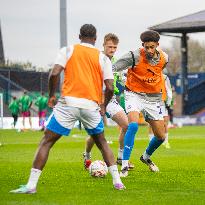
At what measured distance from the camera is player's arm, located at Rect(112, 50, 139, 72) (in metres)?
13.1

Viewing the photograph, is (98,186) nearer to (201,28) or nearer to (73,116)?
(73,116)

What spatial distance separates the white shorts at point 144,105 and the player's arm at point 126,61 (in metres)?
0.67

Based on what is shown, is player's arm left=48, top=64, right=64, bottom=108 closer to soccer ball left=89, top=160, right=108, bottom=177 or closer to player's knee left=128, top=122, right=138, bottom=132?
soccer ball left=89, top=160, right=108, bottom=177

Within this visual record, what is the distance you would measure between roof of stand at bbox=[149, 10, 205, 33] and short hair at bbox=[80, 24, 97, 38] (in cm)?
4391

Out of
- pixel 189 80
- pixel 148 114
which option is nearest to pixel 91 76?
→ pixel 148 114

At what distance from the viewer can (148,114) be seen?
1387 cm

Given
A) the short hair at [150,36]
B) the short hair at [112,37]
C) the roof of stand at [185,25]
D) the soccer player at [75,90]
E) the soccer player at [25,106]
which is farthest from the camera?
the roof of stand at [185,25]

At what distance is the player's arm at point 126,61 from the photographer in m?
13.1

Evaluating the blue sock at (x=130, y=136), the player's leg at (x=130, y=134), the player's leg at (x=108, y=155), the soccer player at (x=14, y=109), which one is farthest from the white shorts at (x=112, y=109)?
the soccer player at (x=14, y=109)

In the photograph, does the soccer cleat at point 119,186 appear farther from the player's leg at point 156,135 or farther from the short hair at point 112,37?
the short hair at point 112,37

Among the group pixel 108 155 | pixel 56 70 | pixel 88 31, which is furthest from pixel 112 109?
pixel 56 70

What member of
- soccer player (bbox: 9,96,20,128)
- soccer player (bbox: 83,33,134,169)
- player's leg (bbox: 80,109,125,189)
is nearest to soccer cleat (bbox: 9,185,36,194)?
player's leg (bbox: 80,109,125,189)

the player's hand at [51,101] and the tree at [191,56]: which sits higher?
the player's hand at [51,101]

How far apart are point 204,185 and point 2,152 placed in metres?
10.3
